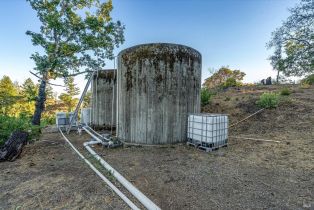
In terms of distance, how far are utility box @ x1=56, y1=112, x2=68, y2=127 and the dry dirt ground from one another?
10.1 feet

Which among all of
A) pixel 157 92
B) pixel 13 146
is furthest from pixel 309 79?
pixel 13 146

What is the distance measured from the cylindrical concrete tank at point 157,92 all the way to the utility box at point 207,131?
0.33m

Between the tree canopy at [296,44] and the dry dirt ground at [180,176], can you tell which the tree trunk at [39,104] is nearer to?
the dry dirt ground at [180,176]

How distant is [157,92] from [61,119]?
5873mm

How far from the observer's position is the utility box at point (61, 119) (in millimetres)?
8219

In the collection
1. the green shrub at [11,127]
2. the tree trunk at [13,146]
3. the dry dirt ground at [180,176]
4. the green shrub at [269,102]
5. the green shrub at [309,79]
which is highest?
the green shrub at [309,79]

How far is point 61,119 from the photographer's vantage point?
8289 mm

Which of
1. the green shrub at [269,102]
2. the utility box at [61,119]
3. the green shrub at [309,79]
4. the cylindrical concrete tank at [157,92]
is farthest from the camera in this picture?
the green shrub at [309,79]

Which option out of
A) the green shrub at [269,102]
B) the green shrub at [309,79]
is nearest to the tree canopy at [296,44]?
the green shrub at [309,79]

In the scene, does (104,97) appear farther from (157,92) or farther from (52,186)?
(52,186)

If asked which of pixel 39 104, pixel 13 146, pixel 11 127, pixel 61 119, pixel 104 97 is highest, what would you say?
pixel 104 97

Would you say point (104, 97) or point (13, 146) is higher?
point (104, 97)

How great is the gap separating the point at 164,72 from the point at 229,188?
133 inches

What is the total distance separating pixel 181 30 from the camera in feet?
26.5
